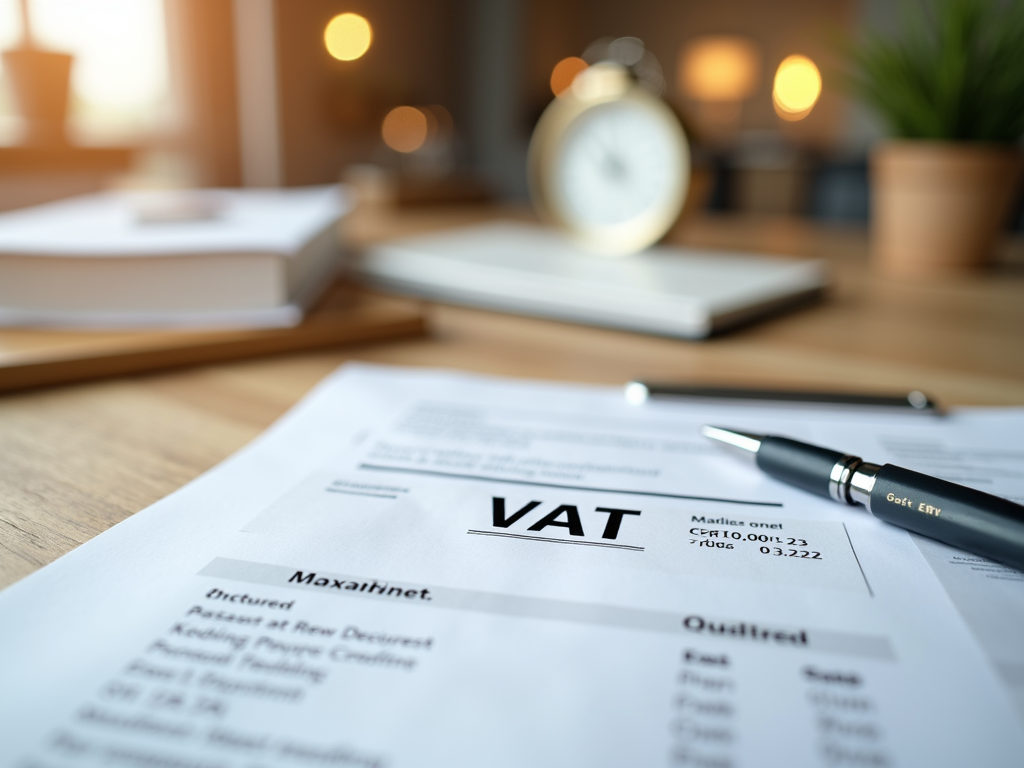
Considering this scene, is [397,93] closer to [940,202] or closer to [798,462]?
[940,202]

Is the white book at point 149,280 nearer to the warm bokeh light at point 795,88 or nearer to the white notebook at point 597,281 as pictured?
the white notebook at point 597,281

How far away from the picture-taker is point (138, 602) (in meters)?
0.22

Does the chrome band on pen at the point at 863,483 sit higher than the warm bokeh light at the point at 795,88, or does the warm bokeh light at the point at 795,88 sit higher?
the warm bokeh light at the point at 795,88

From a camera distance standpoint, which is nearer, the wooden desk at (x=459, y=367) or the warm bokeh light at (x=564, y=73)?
the wooden desk at (x=459, y=367)

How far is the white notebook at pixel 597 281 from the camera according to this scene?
54 cm

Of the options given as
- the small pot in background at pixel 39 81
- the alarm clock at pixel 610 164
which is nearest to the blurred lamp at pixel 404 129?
the small pot in background at pixel 39 81

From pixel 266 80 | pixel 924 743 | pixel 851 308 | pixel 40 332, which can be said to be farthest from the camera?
pixel 266 80

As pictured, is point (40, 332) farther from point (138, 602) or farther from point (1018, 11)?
point (1018, 11)

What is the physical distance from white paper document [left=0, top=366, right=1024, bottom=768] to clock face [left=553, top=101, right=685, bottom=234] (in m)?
0.48

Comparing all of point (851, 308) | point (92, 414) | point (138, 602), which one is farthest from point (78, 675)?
point (851, 308)

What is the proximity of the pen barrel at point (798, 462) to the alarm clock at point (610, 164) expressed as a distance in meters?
0.46

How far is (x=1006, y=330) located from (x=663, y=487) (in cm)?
44

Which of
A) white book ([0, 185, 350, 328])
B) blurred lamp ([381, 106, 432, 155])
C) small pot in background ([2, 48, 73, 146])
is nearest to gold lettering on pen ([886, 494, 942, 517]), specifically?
white book ([0, 185, 350, 328])

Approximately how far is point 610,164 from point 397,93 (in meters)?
3.87
